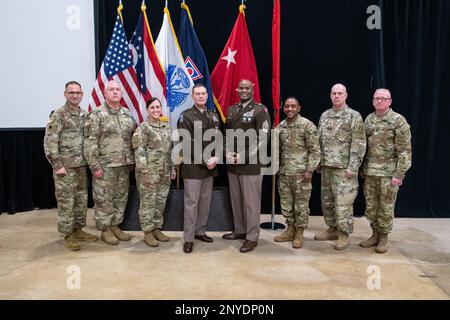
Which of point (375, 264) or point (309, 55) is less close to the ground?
point (309, 55)

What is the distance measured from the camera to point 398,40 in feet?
15.6

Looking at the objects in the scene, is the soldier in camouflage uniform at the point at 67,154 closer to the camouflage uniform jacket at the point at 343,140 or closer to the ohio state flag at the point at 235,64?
the ohio state flag at the point at 235,64

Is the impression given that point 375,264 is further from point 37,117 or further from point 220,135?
point 37,117

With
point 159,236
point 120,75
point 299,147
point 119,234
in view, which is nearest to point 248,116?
point 299,147

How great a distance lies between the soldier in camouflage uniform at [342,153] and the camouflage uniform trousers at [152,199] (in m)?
1.52

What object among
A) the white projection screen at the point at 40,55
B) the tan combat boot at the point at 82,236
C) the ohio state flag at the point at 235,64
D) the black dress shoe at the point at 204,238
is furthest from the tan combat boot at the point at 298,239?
the white projection screen at the point at 40,55

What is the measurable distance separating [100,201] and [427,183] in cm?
388

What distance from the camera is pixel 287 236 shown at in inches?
153

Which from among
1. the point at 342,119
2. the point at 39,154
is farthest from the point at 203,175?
the point at 39,154

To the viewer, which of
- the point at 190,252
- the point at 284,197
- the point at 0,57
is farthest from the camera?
the point at 0,57

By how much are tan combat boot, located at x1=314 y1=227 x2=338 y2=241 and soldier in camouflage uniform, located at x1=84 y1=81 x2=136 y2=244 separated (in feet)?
6.34

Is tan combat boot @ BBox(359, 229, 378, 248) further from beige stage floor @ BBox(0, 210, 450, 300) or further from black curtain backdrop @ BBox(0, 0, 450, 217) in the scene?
black curtain backdrop @ BBox(0, 0, 450, 217)

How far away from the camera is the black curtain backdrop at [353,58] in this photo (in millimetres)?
4734

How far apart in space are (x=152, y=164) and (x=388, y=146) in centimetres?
210
